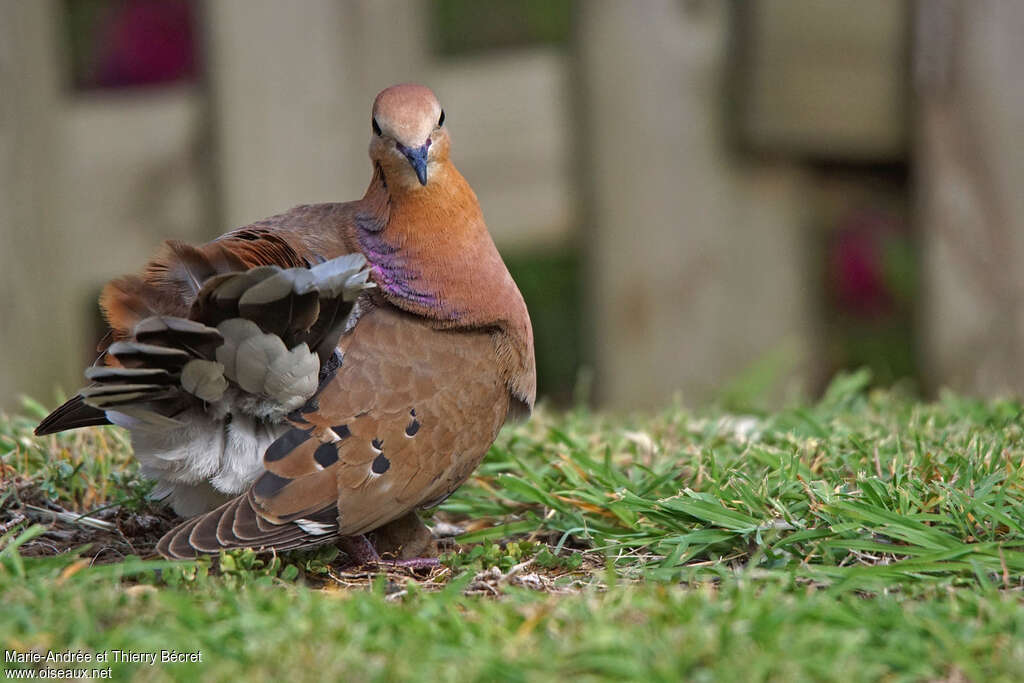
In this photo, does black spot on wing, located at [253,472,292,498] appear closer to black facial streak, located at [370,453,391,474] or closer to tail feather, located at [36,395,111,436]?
black facial streak, located at [370,453,391,474]

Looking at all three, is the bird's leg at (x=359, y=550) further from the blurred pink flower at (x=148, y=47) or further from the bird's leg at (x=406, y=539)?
the blurred pink flower at (x=148, y=47)

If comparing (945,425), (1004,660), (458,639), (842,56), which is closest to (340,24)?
(842,56)

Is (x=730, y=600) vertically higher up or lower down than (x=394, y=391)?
lower down

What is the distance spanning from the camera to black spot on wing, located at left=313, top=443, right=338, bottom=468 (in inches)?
105

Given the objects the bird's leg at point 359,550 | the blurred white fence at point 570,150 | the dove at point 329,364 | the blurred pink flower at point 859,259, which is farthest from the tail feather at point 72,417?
the blurred pink flower at point 859,259

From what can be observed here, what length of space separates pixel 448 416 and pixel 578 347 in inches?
151

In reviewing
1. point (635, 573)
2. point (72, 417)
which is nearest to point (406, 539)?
point (635, 573)

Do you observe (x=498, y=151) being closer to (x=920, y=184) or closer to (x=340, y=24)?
(x=340, y=24)

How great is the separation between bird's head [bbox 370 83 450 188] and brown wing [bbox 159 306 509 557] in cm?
36

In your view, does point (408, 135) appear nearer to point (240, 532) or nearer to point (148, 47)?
point (240, 532)

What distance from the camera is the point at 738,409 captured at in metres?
4.17

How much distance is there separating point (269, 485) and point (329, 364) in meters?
0.34

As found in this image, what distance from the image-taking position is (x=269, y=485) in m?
2.60

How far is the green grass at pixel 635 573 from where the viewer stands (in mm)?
1950
